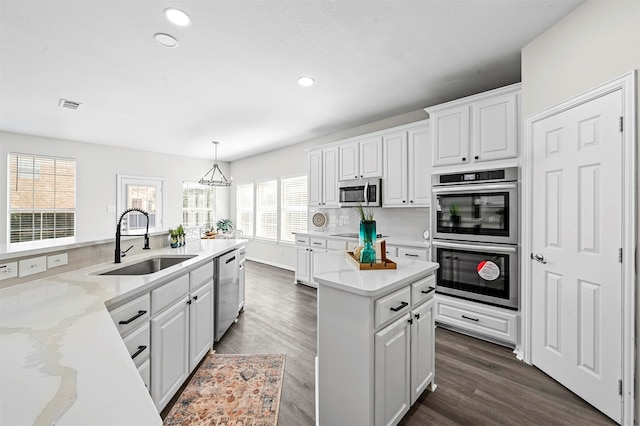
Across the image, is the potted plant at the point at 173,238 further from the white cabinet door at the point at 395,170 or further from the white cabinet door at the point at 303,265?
the white cabinet door at the point at 395,170

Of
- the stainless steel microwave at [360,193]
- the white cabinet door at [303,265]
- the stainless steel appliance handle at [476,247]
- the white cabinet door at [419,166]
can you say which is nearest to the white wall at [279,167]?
the white cabinet door at [419,166]

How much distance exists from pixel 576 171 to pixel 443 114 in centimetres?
139

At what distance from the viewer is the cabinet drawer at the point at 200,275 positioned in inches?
82.5

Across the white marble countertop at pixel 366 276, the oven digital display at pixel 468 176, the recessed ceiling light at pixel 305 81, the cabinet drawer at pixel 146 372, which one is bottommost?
the cabinet drawer at pixel 146 372

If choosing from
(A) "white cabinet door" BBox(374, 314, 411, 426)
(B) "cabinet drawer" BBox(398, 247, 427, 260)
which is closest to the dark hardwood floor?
(A) "white cabinet door" BBox(374, 314, 411, 426)

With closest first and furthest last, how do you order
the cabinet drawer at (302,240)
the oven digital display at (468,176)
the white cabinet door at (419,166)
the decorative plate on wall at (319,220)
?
the oven digital display at (468,176) → the white cabinet door at (419,166) → the cabinet drawer at (302,240) → the decorative plate on wall at (319,220)

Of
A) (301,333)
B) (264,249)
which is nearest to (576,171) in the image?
(301,333)

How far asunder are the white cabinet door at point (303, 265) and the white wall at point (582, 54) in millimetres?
3428

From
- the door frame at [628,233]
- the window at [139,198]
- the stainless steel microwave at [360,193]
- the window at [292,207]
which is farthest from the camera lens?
the window at [139,198]

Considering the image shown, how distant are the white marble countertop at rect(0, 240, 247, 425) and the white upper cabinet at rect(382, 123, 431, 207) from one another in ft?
10.3

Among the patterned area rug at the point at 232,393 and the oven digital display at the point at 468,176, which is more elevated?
the oven digital display at the point at 468,176

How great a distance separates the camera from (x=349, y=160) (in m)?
4.32

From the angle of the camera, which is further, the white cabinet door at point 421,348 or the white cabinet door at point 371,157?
the white cabinet door at point 371,157

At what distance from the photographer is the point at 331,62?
8.80ft
